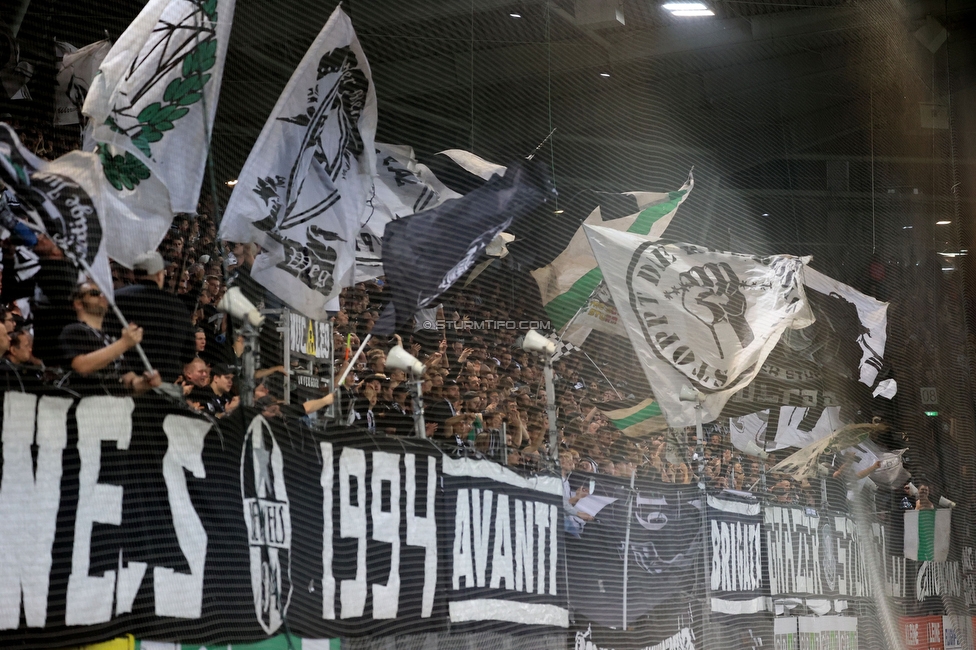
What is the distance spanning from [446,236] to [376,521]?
5.68ft

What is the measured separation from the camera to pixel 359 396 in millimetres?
5039

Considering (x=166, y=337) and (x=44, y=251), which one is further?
(x=166, y=337)

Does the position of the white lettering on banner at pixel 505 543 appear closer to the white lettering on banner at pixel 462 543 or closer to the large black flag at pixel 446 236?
the white lettering on banner at pixel 462 543

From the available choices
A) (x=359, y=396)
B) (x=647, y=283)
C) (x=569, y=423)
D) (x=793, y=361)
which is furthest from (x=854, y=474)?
(x=359, y=396)

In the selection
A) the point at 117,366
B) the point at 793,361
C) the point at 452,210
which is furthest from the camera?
the point at 793,361

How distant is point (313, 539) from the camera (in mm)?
4148

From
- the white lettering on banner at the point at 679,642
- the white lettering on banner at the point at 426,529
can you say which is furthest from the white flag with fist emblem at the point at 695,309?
the white lettering on banner at the point at 426,529

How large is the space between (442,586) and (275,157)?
1.94m

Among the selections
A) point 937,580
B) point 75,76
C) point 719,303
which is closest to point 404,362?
point 75,76

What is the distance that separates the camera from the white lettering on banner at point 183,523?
11.6ft

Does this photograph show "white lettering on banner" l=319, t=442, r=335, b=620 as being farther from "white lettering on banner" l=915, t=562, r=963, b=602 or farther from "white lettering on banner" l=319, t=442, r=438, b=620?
"white lettering on banner" l=915, t=562, r=963, b=602

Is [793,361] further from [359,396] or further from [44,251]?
[44,251]

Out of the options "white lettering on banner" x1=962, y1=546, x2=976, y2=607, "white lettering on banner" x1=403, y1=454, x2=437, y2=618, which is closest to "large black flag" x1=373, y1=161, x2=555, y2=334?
"white lettering on banner" x1=403, y1=454, x2=437, y2=618

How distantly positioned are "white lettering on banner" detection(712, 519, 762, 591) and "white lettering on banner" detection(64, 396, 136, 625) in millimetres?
4162
